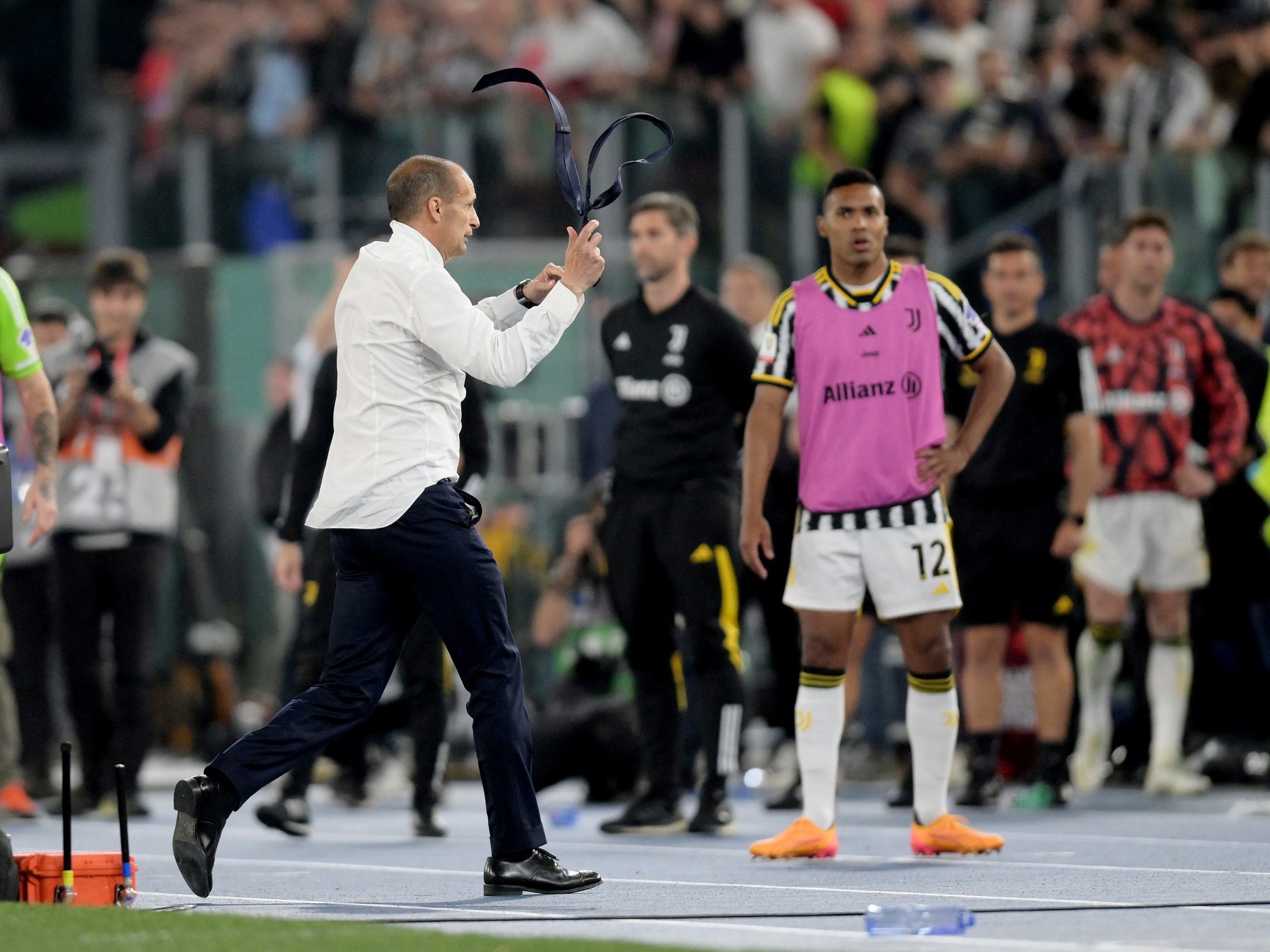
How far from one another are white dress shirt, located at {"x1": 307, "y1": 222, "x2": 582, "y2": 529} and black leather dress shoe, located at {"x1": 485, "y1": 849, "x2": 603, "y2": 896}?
3.45 feet

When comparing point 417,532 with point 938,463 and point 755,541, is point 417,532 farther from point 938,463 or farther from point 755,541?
point 938,463

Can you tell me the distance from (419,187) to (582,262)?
0.62 metres

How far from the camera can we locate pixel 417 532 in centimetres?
643

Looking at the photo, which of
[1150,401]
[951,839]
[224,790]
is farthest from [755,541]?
[1150,401]

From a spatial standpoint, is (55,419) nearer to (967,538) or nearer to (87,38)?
(967,538)

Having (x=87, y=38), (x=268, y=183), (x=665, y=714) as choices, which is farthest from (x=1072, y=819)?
(x=87, y=38)

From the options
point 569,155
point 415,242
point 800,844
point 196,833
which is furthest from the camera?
point 800,844

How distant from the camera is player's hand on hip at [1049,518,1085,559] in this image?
32.0ft

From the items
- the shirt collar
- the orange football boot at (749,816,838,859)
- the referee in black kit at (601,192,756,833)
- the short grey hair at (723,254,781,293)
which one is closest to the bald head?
the shirt collar

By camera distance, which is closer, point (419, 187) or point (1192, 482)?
point (419, 187)

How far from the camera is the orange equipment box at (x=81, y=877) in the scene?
248 inches

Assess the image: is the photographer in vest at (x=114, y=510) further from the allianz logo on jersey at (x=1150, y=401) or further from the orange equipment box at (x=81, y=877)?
the allianz logo on jersey at (x=1150, y=401)

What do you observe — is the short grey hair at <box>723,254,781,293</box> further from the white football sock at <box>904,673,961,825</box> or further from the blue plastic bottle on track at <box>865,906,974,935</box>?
the blue plastic bottle on track at <box>865,906,974,935</box>

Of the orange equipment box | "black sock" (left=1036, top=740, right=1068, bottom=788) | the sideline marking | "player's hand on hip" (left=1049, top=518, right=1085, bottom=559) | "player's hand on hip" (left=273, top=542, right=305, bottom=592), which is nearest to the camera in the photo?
the sideline marking
